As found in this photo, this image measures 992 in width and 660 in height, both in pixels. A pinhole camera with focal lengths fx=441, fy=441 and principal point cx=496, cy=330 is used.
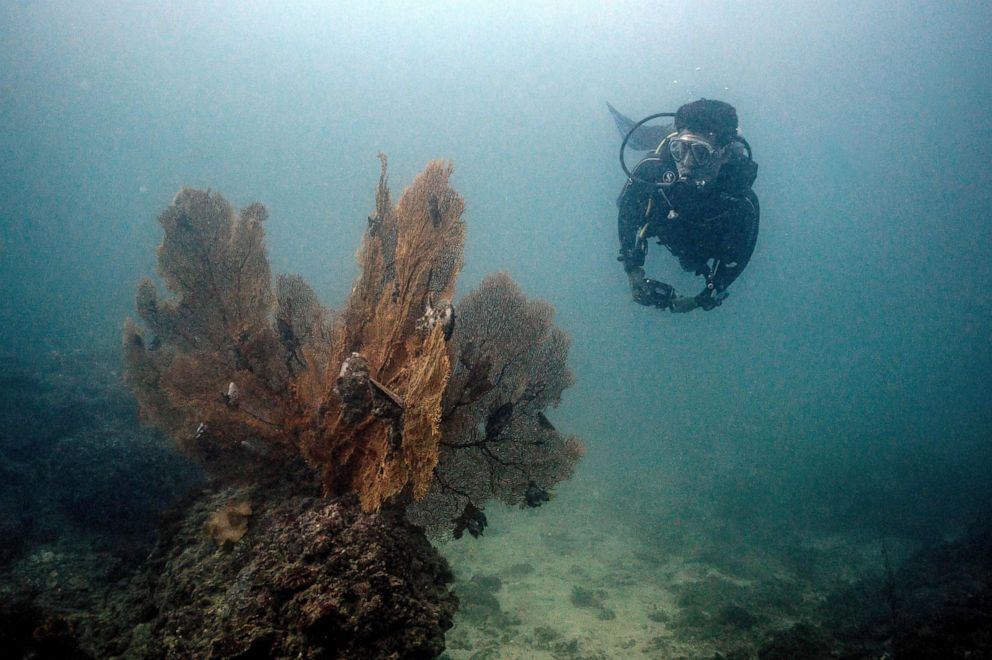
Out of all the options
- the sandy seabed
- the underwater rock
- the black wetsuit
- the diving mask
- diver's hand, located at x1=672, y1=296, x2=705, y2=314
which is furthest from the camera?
the sandy seabed

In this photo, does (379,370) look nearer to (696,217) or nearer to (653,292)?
(653,292)

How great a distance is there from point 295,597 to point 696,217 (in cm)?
711

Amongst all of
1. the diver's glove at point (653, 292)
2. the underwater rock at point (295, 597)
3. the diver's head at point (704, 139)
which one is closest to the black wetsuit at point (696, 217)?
the diver's head at point (704, 139)

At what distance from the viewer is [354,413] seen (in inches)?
124

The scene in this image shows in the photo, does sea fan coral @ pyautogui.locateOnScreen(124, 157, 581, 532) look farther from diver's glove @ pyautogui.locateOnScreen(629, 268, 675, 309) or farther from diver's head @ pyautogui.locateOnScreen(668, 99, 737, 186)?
diver's head @ pyautogui.locateOnScreen(668, 99, 737, 186)

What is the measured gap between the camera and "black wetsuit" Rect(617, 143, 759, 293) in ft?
22.5

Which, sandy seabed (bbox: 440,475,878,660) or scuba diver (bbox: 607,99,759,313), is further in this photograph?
sandy seabed (bbox: 440,475,878,660)

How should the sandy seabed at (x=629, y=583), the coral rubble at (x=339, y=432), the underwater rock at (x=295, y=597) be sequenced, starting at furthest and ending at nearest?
A: the sandy seabed at (x=629, y=583), the coral rubble at (x=339, y=432), the underwater rock at (x=295, y=597)

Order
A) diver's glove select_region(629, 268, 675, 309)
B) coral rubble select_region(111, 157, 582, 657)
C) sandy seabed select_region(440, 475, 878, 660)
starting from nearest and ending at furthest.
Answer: coral rubble select_region(111, 157, 582, 657), diver's glove select_region(629, 268, 675, 309), sandy seabed select_region(440, 475, 878, 660)

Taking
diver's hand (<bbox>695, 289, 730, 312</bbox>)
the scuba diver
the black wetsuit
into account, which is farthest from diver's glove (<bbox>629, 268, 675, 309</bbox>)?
the black wetsuit

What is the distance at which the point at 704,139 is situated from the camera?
23.2 ft

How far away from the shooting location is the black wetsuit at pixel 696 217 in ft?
22.5

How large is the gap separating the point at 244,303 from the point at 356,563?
14.6 ft

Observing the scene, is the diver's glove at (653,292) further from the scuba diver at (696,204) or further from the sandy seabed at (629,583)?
the sandy seabed at (629,583)
